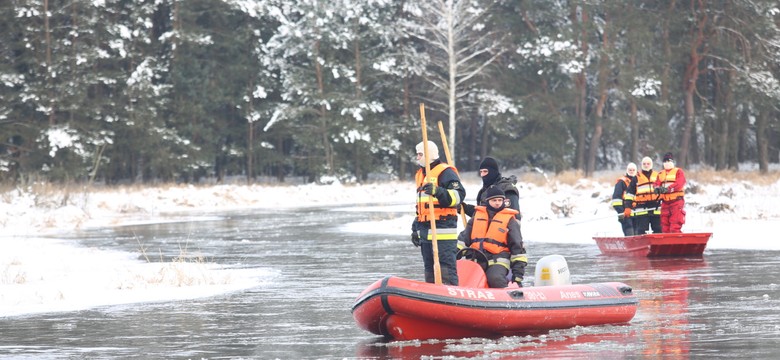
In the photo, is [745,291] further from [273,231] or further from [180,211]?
[180,211]

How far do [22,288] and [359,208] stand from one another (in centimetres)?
2659

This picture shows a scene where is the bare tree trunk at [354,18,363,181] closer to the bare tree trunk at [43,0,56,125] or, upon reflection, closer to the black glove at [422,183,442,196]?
the bare tree trunk at [43,0,56,125]

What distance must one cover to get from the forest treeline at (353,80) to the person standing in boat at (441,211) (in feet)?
129

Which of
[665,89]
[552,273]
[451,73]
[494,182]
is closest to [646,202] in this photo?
[494,182]

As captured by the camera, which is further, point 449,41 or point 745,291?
point 449,41

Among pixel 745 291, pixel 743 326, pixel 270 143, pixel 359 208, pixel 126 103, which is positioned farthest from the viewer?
pixel 270 143

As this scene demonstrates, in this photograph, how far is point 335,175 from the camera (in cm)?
5566

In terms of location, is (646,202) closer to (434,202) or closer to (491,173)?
(491,173)

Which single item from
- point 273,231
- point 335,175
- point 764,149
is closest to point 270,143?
point 335,175

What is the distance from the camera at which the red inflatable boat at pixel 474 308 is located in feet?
37.1

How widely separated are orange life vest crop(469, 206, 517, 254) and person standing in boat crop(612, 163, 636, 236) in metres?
9.27

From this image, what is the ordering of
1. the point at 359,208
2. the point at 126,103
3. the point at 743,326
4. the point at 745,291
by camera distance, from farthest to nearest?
the point at 126,103 → the point at 359,208 → the point at 745,291 → the point at 743,326

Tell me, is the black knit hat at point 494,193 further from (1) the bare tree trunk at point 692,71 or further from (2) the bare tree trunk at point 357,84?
(2) the bare tree trunk at point 357,84

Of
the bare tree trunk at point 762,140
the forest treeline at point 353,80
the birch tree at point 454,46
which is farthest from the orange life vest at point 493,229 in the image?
→ the bare tree trunk at point 762,140
